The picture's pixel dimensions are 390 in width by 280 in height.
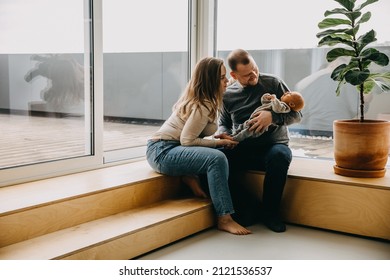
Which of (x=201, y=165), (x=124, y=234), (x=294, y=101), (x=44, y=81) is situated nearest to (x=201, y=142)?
(x=201, y=165)

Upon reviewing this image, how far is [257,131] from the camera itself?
2.78m

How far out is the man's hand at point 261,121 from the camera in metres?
2.76

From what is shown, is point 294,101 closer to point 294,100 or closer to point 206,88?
point 294,100

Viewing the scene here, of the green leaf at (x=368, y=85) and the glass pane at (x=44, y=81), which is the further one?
the green leaf at (x=368, y=85)

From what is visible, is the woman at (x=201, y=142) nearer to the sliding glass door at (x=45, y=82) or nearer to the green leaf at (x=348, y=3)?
the sliding glass door at (x=45, y=82)

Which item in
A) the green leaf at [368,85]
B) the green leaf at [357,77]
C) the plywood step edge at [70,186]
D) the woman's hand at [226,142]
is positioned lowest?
the plywood step edge at [70,186]

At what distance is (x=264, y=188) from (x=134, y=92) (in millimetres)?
1457

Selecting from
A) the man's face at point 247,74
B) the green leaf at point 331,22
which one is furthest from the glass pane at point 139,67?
the green leaf at point 331,22

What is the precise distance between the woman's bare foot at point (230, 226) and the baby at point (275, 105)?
50cm

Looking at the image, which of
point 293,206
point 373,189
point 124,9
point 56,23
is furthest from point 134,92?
point 373,189

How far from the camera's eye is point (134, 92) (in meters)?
3.72
